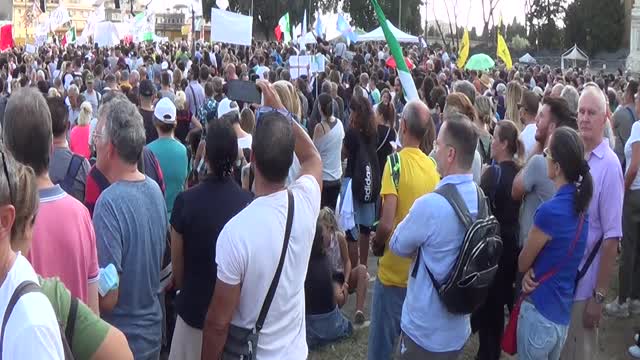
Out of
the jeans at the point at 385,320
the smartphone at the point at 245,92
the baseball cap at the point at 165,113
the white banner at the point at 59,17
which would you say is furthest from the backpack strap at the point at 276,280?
the white banner at the point at 59,17

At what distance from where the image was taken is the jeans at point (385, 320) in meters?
4.66

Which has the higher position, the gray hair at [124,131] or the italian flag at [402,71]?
the italian flag at [402,71]

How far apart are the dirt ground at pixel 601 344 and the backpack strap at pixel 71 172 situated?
91.6 inches

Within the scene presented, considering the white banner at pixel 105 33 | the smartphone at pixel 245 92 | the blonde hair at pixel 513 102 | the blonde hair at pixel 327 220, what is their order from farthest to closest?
1. the white banner at pixel 105 33
2. the blonde hair at pixel 513 102
3. the blonde hair at pixel 327 220
4. the smartphone at pixel 245 92

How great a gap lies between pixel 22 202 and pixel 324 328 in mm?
3922

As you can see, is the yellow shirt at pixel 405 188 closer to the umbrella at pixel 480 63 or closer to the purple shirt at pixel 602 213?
the purple shirt at pixel 602 213

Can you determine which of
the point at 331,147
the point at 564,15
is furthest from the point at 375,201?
the point at 564,15

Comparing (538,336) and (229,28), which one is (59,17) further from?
(538,336)

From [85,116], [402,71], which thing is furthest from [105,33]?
[402,71]

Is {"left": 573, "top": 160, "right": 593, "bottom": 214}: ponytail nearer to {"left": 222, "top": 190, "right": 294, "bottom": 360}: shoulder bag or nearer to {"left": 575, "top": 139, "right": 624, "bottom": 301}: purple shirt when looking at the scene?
{"left": 575, "top": 139, "right": 624, "bottom": 301}: purple shirt

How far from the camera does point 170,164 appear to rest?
5.68 meters

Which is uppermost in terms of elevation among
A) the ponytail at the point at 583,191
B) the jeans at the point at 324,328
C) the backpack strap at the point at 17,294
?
the backpack strap at the point at 17,294

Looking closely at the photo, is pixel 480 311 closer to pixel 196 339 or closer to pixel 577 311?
pixel 577 311

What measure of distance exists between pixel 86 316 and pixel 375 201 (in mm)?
5095
